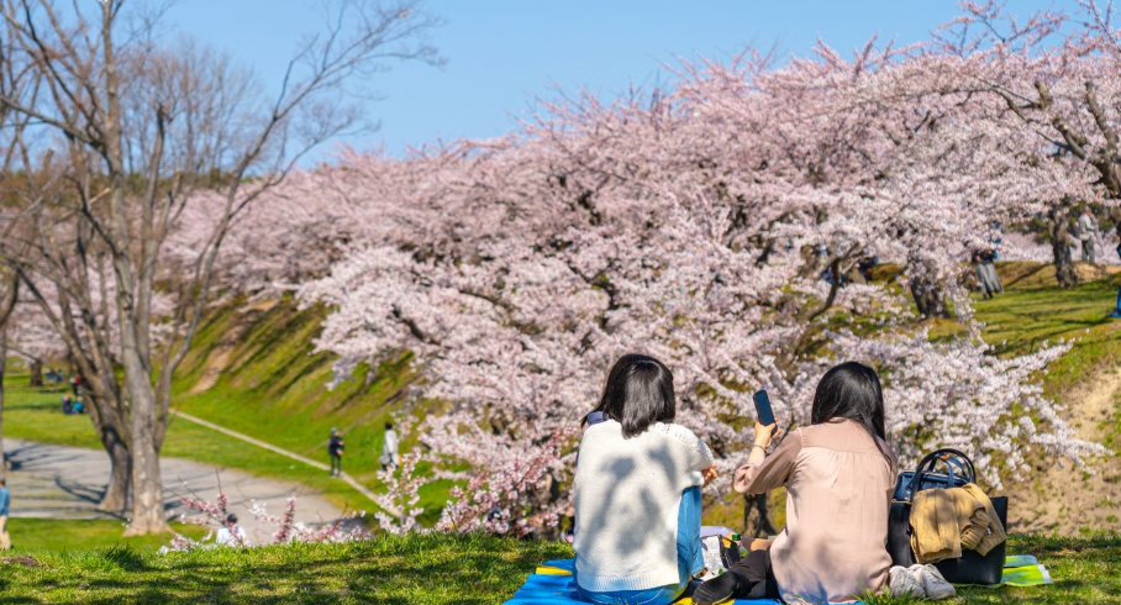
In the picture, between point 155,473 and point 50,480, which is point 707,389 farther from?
point 50,480

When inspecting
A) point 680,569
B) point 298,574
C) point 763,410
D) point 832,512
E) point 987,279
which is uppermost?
point 987,279

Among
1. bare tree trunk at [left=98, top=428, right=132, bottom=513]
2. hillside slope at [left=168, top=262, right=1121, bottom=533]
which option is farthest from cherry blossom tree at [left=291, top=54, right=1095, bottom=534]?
bare tree trunk at [left=98, top=428, right=132, bottom=513]

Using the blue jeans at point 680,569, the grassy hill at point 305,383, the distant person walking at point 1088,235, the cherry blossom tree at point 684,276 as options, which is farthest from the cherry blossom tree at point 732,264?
the blue jeans at point 680,569

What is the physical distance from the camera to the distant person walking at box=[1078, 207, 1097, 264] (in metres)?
24.9

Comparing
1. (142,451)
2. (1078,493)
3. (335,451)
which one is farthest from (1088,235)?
(142,451)

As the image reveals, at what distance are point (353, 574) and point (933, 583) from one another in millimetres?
3547

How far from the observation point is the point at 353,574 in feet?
23.5

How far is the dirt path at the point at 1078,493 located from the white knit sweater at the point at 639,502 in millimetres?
8698

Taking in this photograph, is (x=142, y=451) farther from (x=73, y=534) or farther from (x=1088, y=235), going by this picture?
(x=1088, y=235)

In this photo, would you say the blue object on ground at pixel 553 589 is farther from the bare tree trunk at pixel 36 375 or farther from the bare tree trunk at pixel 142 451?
the bare tree trunk at pixel 36 375

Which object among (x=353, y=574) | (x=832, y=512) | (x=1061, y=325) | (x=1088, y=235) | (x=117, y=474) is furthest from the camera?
(x=117, y=474)

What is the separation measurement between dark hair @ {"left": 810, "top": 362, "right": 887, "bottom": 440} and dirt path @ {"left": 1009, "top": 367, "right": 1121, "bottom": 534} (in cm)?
820

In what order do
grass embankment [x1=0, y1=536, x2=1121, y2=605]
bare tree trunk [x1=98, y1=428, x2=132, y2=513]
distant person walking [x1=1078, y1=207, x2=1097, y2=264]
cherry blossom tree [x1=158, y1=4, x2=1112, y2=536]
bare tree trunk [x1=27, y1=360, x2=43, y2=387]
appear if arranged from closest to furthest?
grass embankment [x1=0, y1=536, x2=1121, y2=605], cherry blossom tree [x1=158, y1=4, x2=1112, y2=536], distant person walking [x1=1078, y1=207, x2=1097, y2=264], bare tree trunk [x1=98, y1=428, x2=132, y2=513], bare tree trunk [x1=27, y1=360, x2=43, y2=387]

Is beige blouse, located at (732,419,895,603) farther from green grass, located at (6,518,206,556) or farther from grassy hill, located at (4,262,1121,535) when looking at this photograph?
green grass, located at (6,518,206,556)
